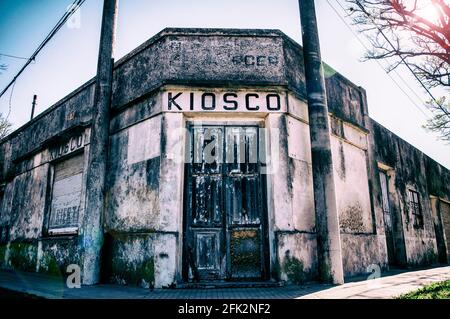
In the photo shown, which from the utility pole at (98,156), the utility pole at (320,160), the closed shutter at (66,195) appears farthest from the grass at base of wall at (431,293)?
the closed shutter at (66,195)

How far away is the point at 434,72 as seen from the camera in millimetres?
8406

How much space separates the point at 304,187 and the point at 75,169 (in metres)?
5.50

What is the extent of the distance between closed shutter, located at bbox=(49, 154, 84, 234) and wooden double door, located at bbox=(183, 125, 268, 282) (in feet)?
11.3

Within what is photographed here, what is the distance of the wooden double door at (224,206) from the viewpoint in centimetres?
509

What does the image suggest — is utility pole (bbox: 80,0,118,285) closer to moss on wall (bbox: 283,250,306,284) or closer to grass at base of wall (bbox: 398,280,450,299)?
moss on wall (bbox: 283,250,306,284)

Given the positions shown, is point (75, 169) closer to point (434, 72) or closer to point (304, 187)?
point (304, 187)

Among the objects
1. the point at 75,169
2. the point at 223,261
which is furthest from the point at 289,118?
the point at 75,169

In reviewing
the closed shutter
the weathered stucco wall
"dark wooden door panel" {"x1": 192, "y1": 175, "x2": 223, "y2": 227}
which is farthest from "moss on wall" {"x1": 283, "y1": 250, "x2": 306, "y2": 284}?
the weathered stucco wall

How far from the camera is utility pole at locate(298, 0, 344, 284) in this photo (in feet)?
16.7

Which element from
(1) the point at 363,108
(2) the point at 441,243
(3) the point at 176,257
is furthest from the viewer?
(2) the point at 441,243

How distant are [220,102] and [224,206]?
185 cm

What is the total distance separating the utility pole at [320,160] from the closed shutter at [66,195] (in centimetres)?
537

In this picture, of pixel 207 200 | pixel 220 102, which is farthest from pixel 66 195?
pixel 220 102

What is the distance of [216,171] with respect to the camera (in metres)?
5.48
